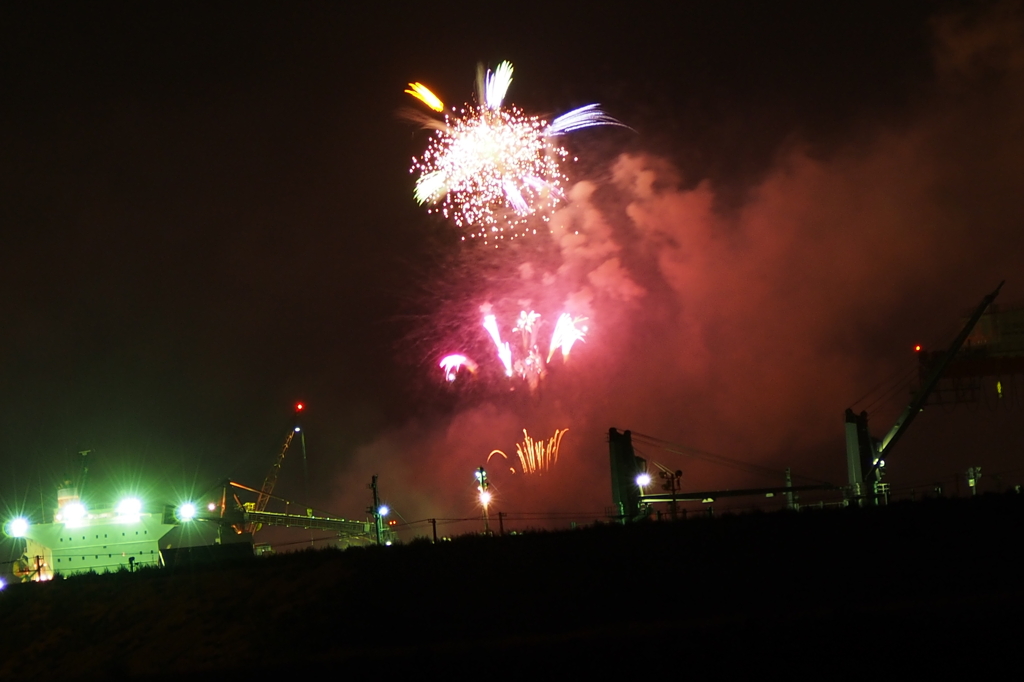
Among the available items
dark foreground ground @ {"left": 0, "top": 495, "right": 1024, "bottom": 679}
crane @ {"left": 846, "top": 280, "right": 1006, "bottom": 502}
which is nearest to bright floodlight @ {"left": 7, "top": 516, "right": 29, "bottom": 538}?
dark foreground ground @ {"left": 0, "top": 495, "right": 1024, "bottom": 679}

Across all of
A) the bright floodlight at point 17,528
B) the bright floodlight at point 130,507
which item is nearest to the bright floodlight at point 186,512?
the bright floodlight at point 130,507

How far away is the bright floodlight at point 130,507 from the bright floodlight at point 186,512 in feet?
9.18

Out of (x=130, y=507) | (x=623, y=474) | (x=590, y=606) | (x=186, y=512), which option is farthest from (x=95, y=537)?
(x=590, y=606)

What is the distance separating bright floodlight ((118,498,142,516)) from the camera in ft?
192

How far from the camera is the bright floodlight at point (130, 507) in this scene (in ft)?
192

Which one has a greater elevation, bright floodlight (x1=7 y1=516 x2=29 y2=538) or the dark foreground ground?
bright floodlight (x1=7 y1=516 x2=29 y2=538)

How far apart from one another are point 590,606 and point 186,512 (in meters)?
42.8

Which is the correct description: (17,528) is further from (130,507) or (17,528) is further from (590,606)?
(590,606)

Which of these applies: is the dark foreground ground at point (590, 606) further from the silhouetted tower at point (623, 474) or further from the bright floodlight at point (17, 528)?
the bright floodlight at point (17, 528)

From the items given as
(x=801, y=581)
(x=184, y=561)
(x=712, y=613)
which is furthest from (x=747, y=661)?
(x=184, y=561)

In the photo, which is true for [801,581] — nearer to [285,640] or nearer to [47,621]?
[285,640]

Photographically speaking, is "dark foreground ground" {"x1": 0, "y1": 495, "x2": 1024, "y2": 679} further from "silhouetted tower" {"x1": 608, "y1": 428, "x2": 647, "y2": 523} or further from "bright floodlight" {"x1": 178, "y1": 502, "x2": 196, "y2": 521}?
"bright floodlight" {"x1": 178, "y1": 502, "x2": 196, "y2": 521}

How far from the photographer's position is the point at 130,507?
2302 inches

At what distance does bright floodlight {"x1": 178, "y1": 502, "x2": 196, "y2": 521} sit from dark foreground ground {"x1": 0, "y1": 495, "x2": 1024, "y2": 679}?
30.6 meters
